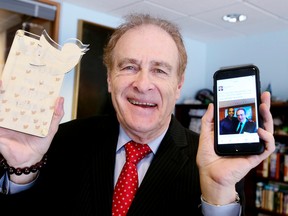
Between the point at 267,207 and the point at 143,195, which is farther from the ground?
the point at 143,195

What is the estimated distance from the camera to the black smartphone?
77cm

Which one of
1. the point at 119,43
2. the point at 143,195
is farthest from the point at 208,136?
the point at 119,43

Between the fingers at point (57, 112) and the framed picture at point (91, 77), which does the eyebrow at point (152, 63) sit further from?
the framed picture at point (91, 77)

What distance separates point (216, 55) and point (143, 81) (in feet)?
10.6

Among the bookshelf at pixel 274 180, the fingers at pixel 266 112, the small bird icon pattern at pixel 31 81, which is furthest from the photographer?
the bookshelf at pixel 274 180

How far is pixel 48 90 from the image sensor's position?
869mm

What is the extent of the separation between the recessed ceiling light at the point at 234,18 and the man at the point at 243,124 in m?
2.31

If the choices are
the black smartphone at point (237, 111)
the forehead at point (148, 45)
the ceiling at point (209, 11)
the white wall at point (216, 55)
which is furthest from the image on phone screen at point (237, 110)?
the white wall at point (216, 55)

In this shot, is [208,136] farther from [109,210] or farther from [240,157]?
[109,210]

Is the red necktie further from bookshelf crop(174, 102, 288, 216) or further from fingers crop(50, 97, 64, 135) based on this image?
bookshelf crop(174, 102, 288, 216)

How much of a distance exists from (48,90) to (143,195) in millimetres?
431

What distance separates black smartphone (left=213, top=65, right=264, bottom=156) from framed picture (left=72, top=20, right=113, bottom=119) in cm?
219

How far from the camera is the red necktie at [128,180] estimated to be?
3.08 ft

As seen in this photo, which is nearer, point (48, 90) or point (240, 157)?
point (240, 157)
